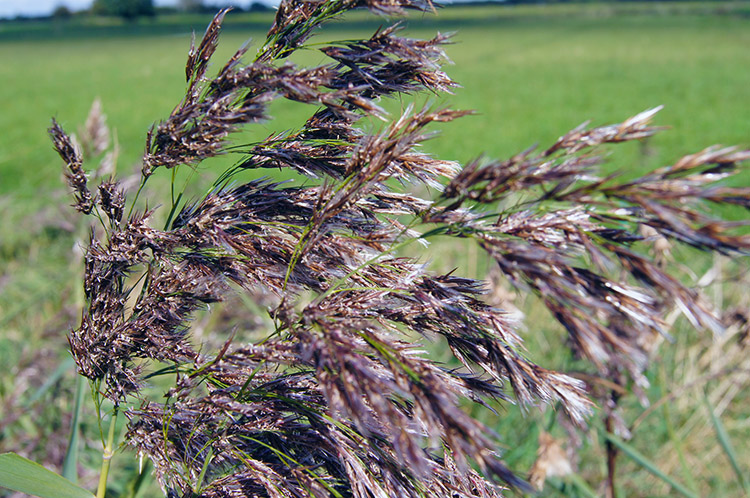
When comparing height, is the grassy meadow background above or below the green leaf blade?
below

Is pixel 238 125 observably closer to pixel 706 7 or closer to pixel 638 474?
pixel 638 474

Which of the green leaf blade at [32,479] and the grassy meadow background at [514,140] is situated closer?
the green leaf blade at [32,479]

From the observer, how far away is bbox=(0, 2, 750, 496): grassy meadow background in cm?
254

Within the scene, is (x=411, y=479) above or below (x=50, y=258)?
above

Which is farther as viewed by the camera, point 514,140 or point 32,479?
point 514,140

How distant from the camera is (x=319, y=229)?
0.94 metres

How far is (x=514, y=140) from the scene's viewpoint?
16.1 meters

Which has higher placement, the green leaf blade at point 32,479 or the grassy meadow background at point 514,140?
the green leaf blade at point 32,479

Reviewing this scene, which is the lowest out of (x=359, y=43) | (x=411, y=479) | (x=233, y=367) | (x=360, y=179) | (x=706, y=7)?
(x=706, y=7)

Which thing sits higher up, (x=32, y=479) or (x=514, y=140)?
(x=32, y=479)

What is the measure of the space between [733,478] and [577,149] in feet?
8.89

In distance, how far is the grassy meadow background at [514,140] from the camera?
254 centimetres

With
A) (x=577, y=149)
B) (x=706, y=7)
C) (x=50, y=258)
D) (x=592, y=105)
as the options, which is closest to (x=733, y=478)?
(x=577, y=149)

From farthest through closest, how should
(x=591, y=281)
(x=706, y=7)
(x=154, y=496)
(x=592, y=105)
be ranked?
1. (x=706, y=7)
2. (x=592, y=105)
3. (x=154, y=496)
4. (x=591, y=281)
